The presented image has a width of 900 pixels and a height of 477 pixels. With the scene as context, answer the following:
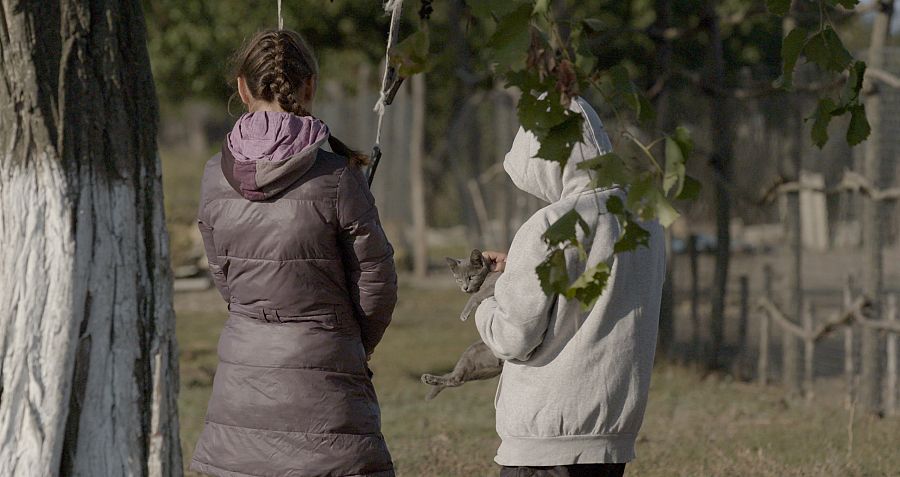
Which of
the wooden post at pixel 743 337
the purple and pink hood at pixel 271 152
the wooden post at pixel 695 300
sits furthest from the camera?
the wooden post at pixel 695 300

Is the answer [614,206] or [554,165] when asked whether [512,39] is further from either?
[554,165]

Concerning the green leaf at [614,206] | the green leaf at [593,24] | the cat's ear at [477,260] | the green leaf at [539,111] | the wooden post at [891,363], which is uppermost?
the green leaf at [593,24]

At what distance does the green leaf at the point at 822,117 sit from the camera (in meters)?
2.33

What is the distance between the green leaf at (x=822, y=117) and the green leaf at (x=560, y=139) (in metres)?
0.57

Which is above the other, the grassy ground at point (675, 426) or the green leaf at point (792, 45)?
the green leaf at point (792, 45)

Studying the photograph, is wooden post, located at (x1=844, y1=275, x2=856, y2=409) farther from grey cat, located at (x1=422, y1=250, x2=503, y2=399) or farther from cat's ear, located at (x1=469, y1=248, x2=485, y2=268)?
cat's ear, located at (x1=469, y1=248, x2=485, y2=268)

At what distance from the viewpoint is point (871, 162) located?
777 cm

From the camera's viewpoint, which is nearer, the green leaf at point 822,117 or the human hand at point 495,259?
the green leaf at point 822,117

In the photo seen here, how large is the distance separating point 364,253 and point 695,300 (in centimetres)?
669

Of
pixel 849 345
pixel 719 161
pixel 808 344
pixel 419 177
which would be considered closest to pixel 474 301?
pixel 849 345

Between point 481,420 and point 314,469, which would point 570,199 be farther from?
point 481,420

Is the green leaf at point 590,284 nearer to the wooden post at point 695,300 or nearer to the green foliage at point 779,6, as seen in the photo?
the green foliage at point 779,6

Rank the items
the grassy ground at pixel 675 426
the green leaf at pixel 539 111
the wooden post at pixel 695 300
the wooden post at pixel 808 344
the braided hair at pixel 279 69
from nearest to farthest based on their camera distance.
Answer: the green leaf at pixel 539 111 → the braided hair at pixel 279 69 → the grassy ground at pixel 675 426 → the wooden post at pixel 808 344 → the wooden post at pixel 695 300

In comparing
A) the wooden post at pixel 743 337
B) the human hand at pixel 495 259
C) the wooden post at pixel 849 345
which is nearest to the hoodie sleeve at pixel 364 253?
the human hand at pixel 495 259
